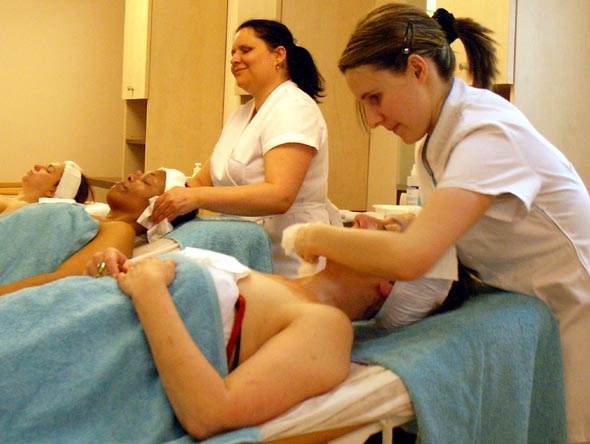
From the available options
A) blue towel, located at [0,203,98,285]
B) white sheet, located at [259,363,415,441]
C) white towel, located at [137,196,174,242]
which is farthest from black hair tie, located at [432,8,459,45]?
blue towel, located at [0,203,98,285]

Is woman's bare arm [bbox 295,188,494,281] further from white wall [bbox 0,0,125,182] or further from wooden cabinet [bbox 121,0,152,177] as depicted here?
white wall [bbox 0,0,125,182]

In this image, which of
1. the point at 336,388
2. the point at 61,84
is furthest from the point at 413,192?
the point at 61,84

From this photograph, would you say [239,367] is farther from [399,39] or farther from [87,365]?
[399,39]

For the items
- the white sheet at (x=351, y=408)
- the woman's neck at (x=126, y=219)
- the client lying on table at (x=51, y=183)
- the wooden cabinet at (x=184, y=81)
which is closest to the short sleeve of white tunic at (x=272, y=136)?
the woman's neck at (x=126, y=219)

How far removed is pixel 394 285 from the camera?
138cm

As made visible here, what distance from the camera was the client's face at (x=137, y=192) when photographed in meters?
2.19

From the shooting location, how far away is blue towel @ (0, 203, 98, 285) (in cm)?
184

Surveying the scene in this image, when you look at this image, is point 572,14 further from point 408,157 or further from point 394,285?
point 394,285

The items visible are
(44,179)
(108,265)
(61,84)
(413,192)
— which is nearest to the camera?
(108,265)

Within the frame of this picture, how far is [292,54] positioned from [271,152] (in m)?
0.41

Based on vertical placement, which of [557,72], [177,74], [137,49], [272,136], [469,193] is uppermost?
[137,49]

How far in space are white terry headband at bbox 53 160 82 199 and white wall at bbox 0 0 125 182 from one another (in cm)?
222

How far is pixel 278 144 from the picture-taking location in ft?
6.33

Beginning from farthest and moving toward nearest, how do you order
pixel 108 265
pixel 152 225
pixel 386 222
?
pixel 152 225 → pixel 386 222 → pixel 108 265
